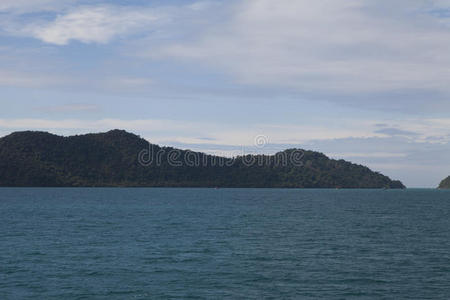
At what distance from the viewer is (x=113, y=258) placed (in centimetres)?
4956

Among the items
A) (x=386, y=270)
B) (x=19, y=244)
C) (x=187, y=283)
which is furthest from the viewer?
(x=19, y=244)

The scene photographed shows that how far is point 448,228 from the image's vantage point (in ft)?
278

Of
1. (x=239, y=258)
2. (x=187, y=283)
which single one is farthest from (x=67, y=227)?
(x=187, y=283)

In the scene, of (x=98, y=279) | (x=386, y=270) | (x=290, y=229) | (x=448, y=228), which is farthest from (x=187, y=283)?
(x=448, y=228)

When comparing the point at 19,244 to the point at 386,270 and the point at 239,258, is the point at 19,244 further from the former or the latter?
the point at 386,270

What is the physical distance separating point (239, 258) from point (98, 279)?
16.1m

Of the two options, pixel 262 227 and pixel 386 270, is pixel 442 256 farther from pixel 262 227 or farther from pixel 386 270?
pixel 262 227

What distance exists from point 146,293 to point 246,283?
27.2 ft

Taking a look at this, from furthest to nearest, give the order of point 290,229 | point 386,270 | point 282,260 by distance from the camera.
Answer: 1. point 290,229
2. point 282,260
3. point 386,270

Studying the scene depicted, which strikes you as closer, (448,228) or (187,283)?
(187,283)

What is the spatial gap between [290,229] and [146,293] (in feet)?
156

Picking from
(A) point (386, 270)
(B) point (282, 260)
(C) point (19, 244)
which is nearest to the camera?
(A) point (386, 270)

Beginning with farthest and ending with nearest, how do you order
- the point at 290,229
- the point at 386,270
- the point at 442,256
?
the point at 290,229 < the point at 442,256 < the point at 386,270

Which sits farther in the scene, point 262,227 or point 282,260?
point 262,227
